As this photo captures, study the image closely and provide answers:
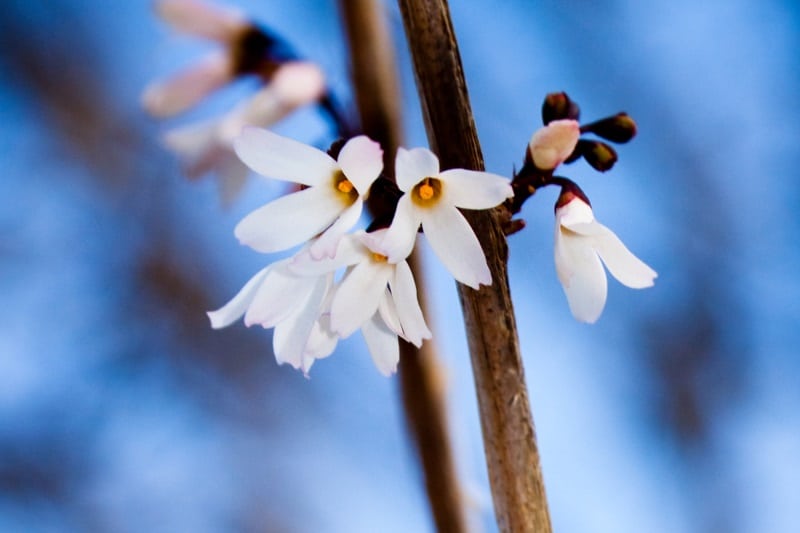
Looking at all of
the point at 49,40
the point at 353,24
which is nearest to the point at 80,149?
the point at 49,40

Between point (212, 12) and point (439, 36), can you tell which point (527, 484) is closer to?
point (439, 36)

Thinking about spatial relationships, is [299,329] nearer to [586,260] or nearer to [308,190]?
[308,190]

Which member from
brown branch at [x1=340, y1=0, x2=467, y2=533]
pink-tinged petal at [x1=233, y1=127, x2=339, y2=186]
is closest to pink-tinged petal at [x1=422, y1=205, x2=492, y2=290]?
pink-tinged petal at [x1=233, y1=127, x2=339, y2=186]

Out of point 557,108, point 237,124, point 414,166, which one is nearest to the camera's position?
point 414,166

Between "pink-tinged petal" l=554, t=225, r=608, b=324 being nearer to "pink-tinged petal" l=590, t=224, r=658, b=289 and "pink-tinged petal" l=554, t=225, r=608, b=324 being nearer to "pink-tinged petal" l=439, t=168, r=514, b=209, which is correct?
"pink-tinged petal" l=590, t=224, r=658, b=289

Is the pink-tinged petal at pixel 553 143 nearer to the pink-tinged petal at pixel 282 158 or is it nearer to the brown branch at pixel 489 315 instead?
the brown branch at pixel 489 315

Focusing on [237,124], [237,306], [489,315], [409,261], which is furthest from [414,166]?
[237,124]

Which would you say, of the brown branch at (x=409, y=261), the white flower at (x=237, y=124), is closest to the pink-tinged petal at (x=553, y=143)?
the brown branch at (x=409, y=261)
